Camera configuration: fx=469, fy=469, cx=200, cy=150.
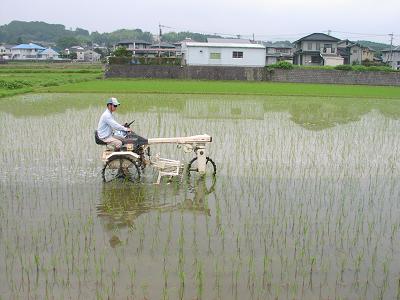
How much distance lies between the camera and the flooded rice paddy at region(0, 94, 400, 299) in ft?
13.4

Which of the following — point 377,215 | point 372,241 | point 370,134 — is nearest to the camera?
point 372,241

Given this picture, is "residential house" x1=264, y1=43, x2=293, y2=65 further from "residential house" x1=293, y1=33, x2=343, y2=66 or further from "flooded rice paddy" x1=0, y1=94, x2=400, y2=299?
"flooded rice paddy" x1=0, y1=94, x2=400, y2=299

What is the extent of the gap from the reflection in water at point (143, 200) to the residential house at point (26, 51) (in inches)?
3219

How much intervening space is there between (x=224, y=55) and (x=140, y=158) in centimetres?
2976

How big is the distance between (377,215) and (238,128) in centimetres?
687

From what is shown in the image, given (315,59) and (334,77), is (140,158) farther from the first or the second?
(315,59)

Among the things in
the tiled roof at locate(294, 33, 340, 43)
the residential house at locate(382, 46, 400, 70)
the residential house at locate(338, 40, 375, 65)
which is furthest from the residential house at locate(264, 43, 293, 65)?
the residential house at locate(382, 46, 400, 70)

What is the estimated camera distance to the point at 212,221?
5.62 m

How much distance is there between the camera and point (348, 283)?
13.6 feet

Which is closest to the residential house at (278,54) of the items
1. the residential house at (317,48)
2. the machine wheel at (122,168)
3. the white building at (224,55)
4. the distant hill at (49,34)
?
the residential house at (317,48)

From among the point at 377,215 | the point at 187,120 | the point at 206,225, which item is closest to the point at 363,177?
Answer: the point at 377,215

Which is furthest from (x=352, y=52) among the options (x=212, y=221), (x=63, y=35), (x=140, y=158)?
(x=63, y=35)

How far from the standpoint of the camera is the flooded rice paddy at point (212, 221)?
4.09 m

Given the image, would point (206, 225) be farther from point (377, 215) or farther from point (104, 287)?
point (377, 215)
